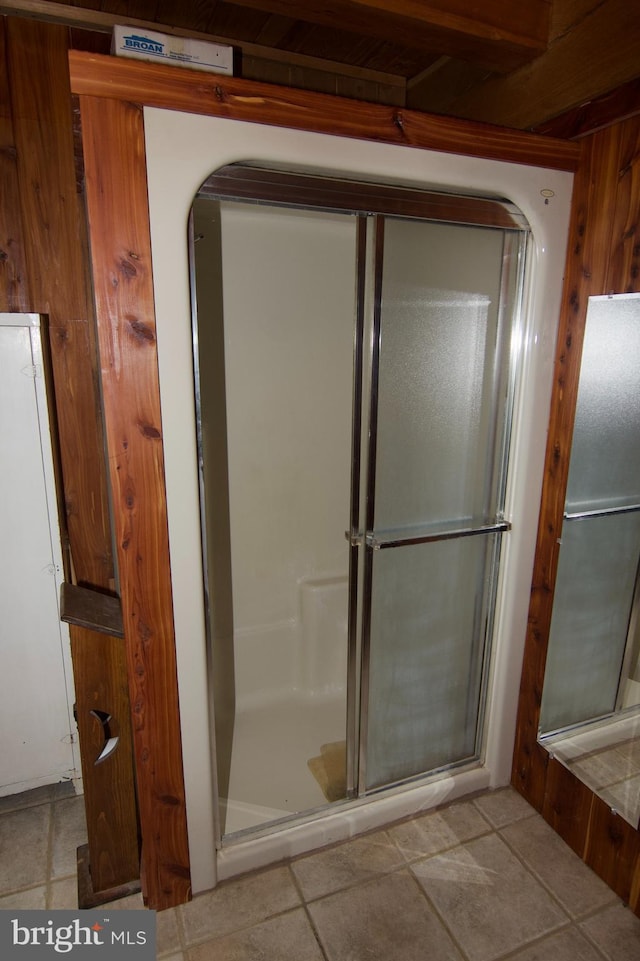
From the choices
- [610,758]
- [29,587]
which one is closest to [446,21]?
[29,587]

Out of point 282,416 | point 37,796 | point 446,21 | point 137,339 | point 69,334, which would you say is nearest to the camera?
point 137,339

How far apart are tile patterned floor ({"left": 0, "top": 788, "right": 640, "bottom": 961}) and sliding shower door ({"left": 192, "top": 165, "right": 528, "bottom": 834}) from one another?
0.64 feet

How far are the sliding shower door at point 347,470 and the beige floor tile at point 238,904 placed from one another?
0.53 feet

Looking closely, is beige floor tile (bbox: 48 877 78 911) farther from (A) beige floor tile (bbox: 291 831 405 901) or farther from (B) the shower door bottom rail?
(B) the shower door bottom rail

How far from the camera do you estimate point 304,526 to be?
7.90ft

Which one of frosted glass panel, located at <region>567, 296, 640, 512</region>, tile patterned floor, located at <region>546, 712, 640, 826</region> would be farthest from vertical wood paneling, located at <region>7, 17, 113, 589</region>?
tile patterned floor, located at <region>546, 712, 640, 826</region>

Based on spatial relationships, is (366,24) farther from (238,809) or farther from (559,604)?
(238,809)

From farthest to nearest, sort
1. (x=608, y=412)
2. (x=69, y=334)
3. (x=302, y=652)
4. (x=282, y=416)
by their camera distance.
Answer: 1. (x=302, y=652)
2. (x=282, y=416)
3. (x=69, y=334)
4. (x=608, y=412)

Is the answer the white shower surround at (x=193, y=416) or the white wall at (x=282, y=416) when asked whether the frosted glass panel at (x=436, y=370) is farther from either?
the white wall at (x=282, y=416)

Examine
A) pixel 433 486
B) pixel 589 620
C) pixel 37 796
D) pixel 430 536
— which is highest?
pixel 433 486

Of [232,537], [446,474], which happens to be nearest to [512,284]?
[446,474]

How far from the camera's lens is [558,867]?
168cm

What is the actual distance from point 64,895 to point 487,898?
1207 mm

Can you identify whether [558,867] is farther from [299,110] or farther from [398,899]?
[299,110]
